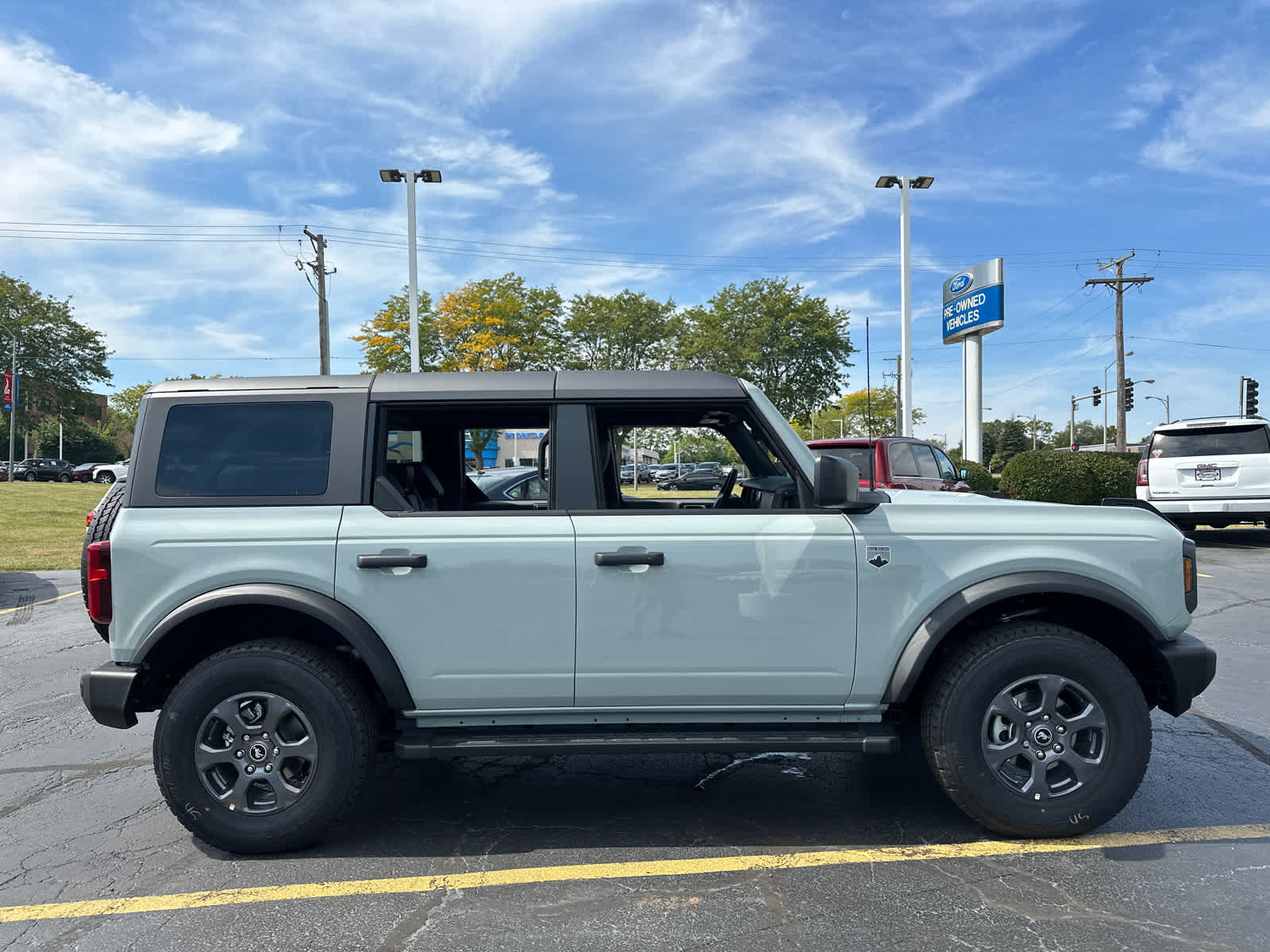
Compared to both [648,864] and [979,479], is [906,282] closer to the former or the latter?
[979,479]

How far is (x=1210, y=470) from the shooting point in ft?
39.8

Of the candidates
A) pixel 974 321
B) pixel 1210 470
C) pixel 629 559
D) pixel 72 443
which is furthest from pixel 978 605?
pixel 72 443

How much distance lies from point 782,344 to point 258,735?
34386mm

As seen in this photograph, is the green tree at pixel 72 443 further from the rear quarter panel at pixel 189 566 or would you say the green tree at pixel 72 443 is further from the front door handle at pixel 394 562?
the front door handle at pixel 394 562

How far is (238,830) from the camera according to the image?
124 inches

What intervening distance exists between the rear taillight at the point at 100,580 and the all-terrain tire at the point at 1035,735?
3.26m

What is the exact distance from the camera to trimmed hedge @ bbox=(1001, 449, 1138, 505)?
53.7 ft

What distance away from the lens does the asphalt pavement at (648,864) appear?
2631mm

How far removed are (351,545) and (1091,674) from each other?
2852 millimetres

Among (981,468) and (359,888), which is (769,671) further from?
(981,468)

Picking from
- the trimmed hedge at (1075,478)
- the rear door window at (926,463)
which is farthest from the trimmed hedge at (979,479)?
the rear door window at (926,463)

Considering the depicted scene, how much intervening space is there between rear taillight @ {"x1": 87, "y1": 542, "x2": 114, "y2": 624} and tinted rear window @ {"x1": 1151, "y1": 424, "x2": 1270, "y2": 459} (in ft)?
44.9

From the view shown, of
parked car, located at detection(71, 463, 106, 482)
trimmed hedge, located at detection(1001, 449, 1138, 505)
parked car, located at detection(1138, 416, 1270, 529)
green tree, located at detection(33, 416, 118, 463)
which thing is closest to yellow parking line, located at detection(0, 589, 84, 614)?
parked car, located at detection(1138, 416, 1270, 529)

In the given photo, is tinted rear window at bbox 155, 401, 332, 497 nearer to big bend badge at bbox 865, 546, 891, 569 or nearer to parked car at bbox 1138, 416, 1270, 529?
big bend badge at bbox 865, 546, 891, 569
